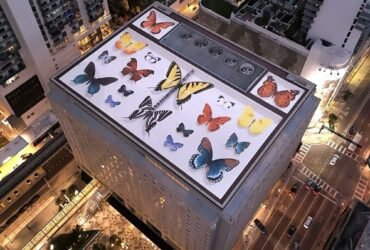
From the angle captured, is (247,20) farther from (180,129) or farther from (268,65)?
(180,129)

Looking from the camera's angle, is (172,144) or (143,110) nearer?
(172,144)

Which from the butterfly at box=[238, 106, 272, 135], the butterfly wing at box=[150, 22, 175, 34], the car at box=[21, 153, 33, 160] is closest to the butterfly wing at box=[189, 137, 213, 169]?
the butterfly at box=[238, 106, 272, 135]

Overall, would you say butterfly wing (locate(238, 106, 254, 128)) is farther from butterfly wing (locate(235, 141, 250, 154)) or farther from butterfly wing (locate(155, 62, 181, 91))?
butterfly wing (locate(155, 62, 181, 91))

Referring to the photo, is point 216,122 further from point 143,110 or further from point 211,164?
point 143,110

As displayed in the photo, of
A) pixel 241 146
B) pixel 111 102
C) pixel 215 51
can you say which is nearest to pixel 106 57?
pixel 111 102

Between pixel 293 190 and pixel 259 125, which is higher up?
pixel 293 190

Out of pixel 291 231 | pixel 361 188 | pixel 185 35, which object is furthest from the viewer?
pixel 361 188

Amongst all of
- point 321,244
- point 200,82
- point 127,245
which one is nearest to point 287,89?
point 200,82
